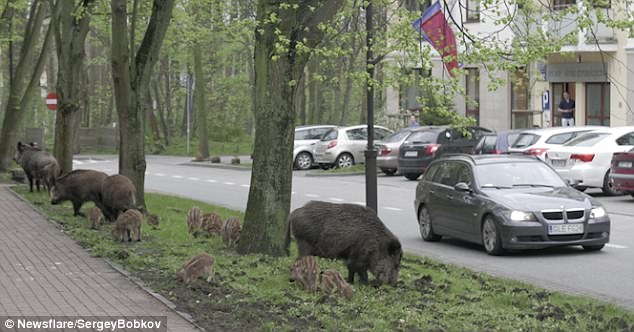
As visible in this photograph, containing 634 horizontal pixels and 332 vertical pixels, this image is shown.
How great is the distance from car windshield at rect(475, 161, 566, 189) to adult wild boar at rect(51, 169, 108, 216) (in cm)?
700

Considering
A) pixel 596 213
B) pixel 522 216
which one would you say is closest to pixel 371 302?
pixel 522 216

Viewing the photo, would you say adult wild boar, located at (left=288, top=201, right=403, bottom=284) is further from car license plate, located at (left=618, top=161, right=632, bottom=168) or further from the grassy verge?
car license plate, located at (left=618, top=161, right=632, bottom=168)

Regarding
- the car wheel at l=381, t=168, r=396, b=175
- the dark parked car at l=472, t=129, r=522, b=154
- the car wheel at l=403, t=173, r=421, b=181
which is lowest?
the car wheel at l=403, t=173, r=421, b=181

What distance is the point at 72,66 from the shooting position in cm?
2586

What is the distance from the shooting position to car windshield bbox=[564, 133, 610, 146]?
25.8m

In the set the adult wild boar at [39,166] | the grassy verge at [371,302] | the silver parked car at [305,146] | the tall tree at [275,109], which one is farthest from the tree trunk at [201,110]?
the tall tree at [275,109]

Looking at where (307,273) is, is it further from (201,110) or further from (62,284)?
(201,110)

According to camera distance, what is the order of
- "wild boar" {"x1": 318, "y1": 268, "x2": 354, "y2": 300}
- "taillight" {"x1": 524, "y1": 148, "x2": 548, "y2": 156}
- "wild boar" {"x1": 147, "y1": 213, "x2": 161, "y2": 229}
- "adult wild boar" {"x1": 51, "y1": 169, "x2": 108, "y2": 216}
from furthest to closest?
"taillight" {"x1": 524, "y1": 148, "x2": 548, "y2": 156} → "adult wild boar" {"x1": 51, "y1": 169, "x2": 108, "y2": 216} → "wild boar" {"x1": 147, "y1": 213, "x2": 161, "y2": 229} → "wild boar" {"x1": 318, "y1": 268, "x2": 354, "y2": 300}

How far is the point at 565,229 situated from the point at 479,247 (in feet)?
6.62

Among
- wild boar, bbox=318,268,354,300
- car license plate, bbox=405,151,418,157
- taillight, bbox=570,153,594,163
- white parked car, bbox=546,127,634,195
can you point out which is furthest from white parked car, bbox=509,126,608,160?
wild boar, bbox=318,268,354,300

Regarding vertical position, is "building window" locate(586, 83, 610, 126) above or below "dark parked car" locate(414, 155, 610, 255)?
above

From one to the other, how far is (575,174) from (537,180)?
8.97 meters

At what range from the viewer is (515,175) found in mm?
16766

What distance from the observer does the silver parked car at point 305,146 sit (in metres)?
41.1
